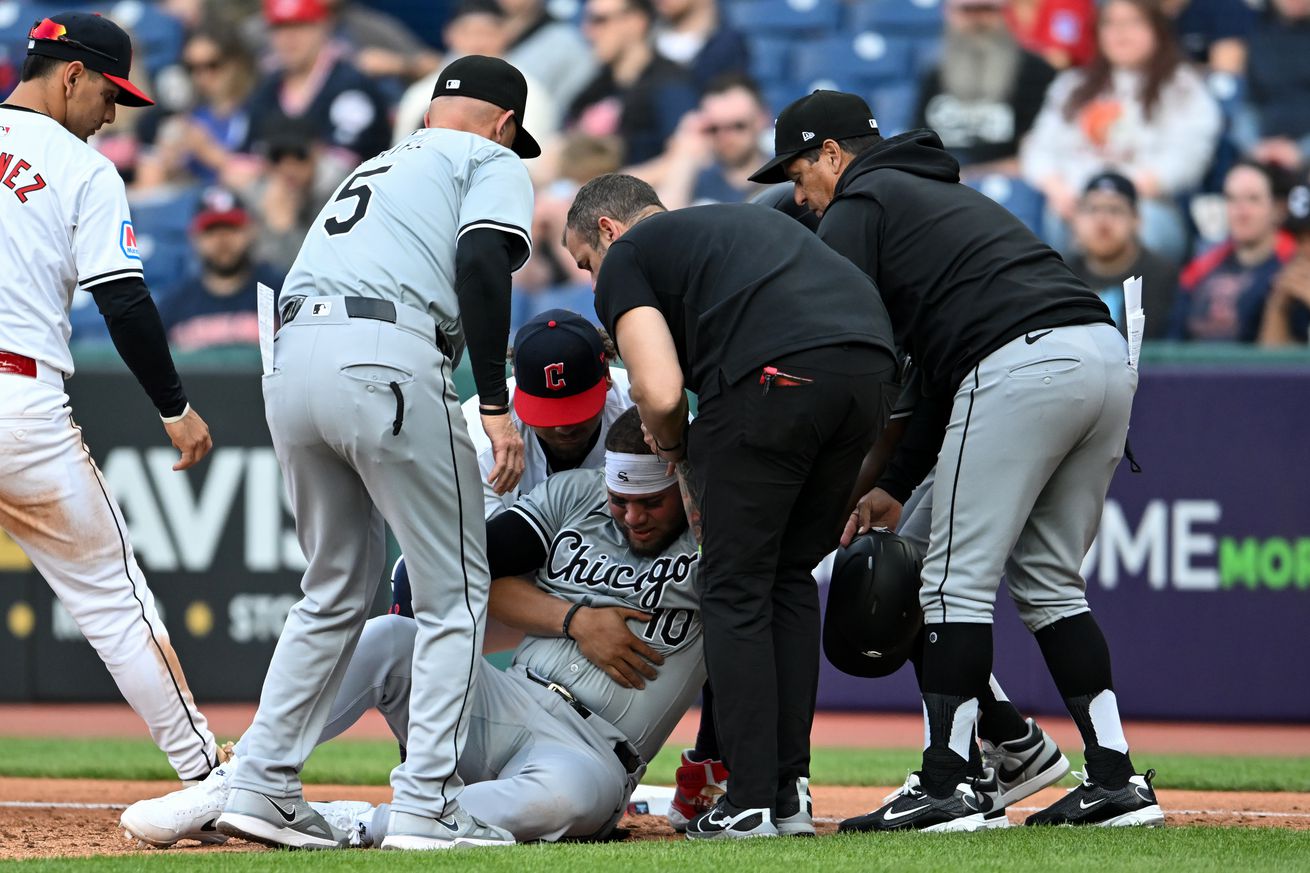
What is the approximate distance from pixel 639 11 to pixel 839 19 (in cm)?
146

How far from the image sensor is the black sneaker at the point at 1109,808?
397cm

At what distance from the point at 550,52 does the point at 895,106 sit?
236 centimetres

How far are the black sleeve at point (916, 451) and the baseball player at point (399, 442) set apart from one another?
1.17 m

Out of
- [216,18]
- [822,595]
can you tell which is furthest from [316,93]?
[822,595]

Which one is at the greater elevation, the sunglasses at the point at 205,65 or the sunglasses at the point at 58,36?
the sunglasses at the point at 205,65

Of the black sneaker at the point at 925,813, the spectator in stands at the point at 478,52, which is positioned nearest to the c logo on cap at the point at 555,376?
the black sneaker at the point at 925,813

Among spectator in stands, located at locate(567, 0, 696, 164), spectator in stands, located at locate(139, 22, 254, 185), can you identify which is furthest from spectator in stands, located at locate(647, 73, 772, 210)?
spectator in stands, located at locate(139, 22, 254, 185)

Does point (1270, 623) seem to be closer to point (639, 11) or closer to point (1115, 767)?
point (1115, 767)

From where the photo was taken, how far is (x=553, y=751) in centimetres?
400

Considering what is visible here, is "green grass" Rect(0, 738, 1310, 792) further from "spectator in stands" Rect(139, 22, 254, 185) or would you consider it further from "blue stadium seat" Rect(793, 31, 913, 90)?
"blue stadium seat" Rect(793, 31, 913, 90)

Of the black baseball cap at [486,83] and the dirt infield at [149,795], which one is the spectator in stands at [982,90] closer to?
the dirt infield at [149,795]

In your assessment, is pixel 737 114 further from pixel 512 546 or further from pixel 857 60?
pixel 512 546

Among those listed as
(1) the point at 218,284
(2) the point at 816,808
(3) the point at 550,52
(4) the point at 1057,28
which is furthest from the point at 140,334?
(4) the point at 1057,28

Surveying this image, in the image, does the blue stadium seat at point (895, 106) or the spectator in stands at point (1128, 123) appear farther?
the blue stadium seat at point (895, 106)
